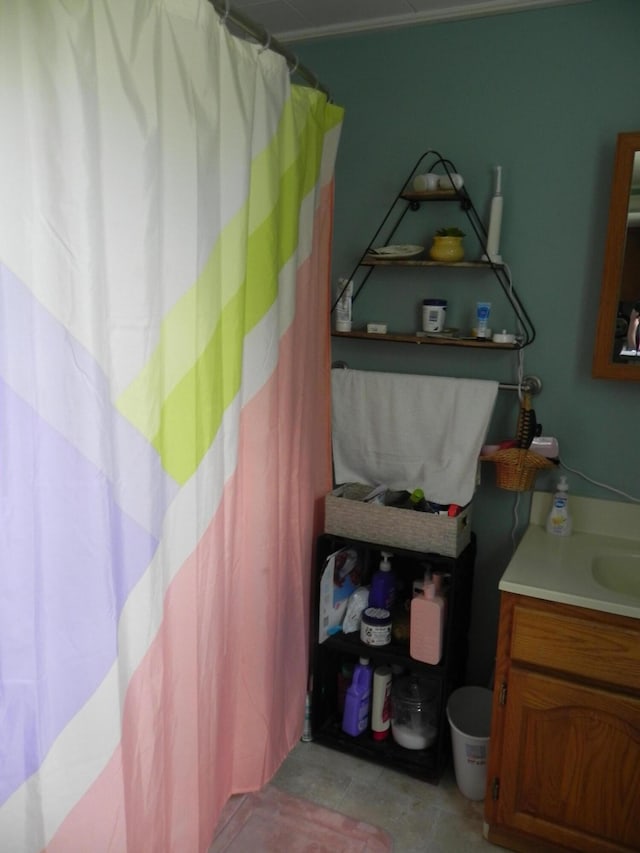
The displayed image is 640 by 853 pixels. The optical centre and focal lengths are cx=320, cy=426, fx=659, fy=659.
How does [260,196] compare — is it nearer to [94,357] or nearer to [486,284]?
[94,357]

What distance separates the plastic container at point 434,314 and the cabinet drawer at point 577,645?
0.84m

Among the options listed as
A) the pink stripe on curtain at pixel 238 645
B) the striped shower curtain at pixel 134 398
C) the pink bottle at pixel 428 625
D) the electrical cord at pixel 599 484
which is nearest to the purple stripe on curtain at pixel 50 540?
the striped shower curtain at pixel 134 398

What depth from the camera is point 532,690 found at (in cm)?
158

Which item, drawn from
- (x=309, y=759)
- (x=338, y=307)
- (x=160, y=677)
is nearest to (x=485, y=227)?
(x=338, y=307)

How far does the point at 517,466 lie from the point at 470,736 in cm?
75

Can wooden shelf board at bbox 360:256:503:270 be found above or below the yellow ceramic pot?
below

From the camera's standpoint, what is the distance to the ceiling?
5.98ft

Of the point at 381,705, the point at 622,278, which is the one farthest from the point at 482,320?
the point at 381,705

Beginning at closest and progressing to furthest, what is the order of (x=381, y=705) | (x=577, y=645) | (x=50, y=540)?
1. (x=50, y=540)
2. (x=577, y=645)
3. (x=381, y=705)

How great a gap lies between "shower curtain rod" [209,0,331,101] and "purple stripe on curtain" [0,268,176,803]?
0.73 meters

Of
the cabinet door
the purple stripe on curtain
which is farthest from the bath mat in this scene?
the purple stripe on curtain

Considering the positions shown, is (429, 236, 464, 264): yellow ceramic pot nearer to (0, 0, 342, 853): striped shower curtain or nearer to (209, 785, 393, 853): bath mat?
(0, 0, 342, 853): striped shower curtain

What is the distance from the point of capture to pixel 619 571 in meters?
1.80

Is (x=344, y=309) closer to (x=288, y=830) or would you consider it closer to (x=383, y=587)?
(x=383, y=587)
